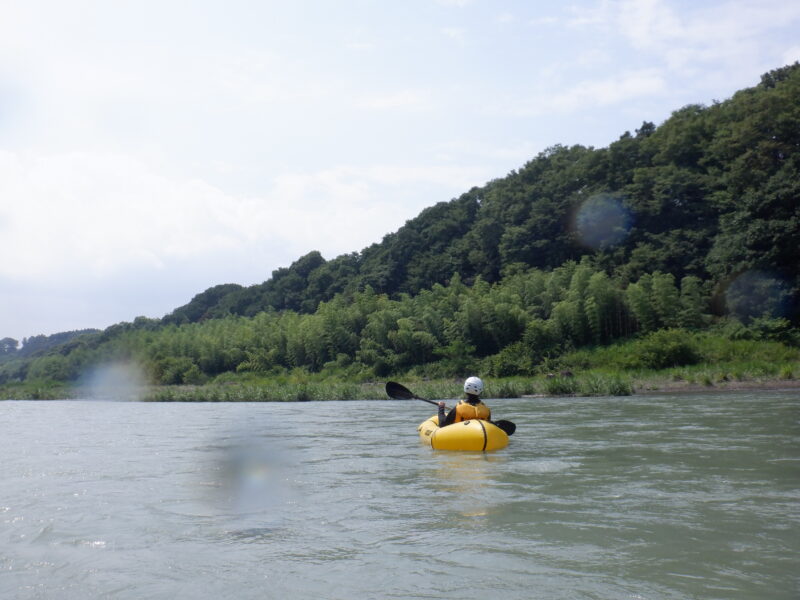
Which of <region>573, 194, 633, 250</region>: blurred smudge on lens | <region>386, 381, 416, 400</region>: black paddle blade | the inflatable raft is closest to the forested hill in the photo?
<region>573, 194, 633, 250</region>: blurred smudge on lens

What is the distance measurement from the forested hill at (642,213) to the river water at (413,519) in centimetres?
2262

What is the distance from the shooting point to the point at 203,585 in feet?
14.1

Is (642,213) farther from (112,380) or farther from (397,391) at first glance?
(112,380)

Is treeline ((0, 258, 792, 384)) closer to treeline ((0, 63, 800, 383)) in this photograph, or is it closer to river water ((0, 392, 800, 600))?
treeline ((0, 63, 800, 383))

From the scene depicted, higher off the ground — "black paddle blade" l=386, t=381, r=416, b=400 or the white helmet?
the white helmet

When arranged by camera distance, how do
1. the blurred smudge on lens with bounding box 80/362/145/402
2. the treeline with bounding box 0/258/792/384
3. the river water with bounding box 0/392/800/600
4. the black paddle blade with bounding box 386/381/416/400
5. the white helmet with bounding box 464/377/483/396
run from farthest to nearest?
the blurred smudge on lens with bounding box 80/362/145/402
the treeline with bounding box 0/258/792/384
the black paddle blade with bounding box 386/381/416/400
the white helmet with bounding box 464/377/483/396
the river water with bounding box 0/392/800/600

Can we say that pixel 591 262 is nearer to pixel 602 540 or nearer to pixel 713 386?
pixel 713 386

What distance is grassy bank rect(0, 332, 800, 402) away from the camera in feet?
78.2

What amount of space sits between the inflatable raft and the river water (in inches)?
6.2

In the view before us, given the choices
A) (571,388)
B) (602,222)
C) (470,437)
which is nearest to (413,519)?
(470,437)

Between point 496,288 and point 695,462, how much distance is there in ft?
117

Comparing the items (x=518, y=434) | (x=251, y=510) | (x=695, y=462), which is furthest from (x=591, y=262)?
(x=251, y=510)

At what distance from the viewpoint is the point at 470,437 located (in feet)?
32.1

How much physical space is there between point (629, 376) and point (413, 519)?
75.3 ft
